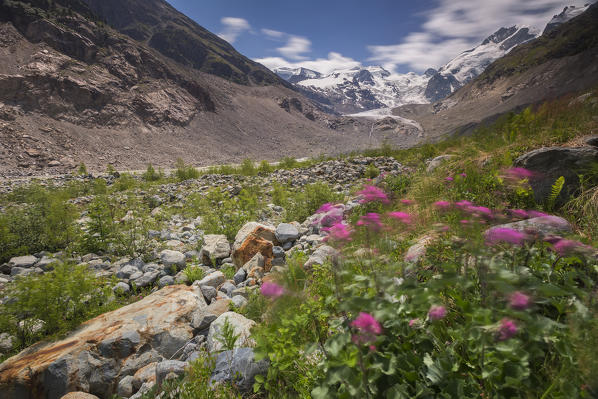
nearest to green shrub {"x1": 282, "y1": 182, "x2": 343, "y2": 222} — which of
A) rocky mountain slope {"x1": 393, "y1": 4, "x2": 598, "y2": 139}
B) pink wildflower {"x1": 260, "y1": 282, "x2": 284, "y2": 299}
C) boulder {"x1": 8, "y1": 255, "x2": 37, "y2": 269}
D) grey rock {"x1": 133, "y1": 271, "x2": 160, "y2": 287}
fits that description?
grey rock {"x1": 133, "y1": 271, "x2": 160, "y2": 287}

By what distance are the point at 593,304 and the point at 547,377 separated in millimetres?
504

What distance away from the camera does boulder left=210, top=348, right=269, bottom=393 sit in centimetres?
214

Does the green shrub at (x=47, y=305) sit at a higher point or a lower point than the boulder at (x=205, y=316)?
lower

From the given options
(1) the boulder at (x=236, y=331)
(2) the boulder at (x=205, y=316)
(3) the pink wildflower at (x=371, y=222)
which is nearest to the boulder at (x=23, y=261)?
(2) the boulder at (x=205, y=316)

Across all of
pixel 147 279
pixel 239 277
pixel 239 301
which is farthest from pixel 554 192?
pixel 147 279

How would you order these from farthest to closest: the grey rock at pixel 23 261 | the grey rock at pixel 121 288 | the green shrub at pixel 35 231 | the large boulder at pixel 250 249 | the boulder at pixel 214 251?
the green shrub at pixel 35 231 < the grey rock at pixel 23 261 < the boulder at pixel 214 251 < the large boulder at pixel 250 249 < the grey rock at pixel 121 288

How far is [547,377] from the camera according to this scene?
149 centimetres

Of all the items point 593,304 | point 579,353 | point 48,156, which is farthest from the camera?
point 48,156

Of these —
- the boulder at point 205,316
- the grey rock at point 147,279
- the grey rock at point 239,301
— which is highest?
the grey rock at point 239,301

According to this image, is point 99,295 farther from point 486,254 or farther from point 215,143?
point 215,143

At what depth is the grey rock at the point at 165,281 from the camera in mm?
4590

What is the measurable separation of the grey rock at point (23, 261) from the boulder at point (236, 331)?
5501 mm

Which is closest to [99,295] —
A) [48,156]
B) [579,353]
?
[579,353]

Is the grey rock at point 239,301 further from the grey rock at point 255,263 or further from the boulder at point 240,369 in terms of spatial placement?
the boulder at point 240,369
